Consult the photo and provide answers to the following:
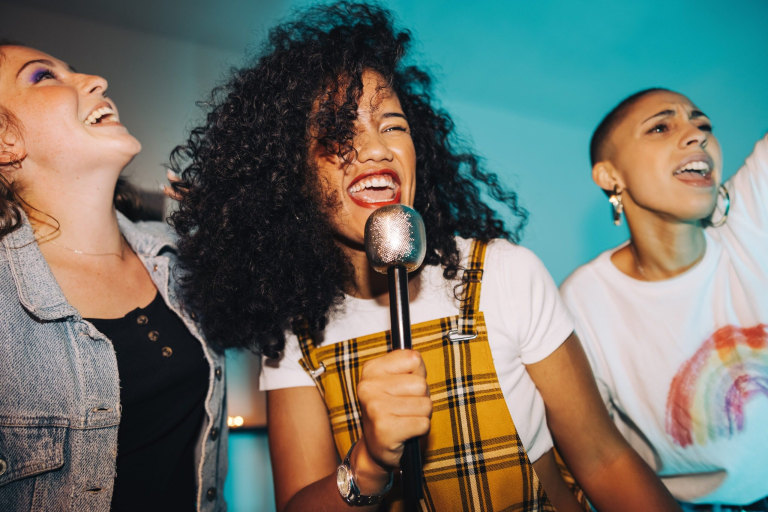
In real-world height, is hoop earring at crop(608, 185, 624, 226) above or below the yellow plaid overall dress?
above

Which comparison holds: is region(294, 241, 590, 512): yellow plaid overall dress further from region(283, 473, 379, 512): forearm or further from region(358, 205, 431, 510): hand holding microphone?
region(358, 205, 431, 510): hand holding microphone

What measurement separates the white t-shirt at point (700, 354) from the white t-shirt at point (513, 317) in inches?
24.8

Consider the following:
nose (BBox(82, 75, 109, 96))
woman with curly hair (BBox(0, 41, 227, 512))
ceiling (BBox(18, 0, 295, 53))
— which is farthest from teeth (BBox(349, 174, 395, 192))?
ceiling (BBox(18, 0, 295, 53))

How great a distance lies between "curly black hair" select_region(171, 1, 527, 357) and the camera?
4.59ft

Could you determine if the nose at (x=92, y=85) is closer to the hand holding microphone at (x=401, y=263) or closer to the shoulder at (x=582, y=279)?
the hand holding microphone at (x=401, y=263)

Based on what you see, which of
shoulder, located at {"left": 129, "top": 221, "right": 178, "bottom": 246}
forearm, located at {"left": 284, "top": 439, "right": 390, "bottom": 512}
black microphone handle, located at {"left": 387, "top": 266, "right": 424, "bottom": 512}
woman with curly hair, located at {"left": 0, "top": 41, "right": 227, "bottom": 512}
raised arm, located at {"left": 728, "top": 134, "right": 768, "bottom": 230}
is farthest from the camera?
shoulder, located at {"left": 129, "top": 221, "right": 178, "bottom": 246}

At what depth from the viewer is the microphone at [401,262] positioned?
2.48 ft

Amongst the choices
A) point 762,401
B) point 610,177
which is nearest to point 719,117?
point 610,177

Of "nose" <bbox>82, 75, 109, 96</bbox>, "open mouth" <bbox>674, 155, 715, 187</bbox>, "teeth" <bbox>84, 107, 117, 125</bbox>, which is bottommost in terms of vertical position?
"open mouth" <bbox>674, 155, 715, 187</bbox>

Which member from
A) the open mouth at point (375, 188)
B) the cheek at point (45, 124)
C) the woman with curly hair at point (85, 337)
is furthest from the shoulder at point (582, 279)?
the cheek at point (45, 124)

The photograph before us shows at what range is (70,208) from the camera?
5.22ft

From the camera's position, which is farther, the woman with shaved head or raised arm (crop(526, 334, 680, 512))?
the woman with shaved head

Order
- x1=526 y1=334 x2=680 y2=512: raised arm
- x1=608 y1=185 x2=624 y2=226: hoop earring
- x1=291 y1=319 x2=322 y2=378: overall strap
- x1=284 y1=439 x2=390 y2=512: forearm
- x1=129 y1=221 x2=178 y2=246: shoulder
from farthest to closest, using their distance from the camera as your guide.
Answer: x1=608 y1=185 x2=624 y2=226: hoop earring, x1=129 y1=221 x2=178 y2=246: shoulder, x1=291 y1=319 x2=322 y2=378: overall strap, x1=526 y1=334 x2=680 y2=512: raised arm, x1=284 y1=439 x2=390 y2=512: forearm

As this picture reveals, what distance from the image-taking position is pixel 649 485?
120 centimetres
